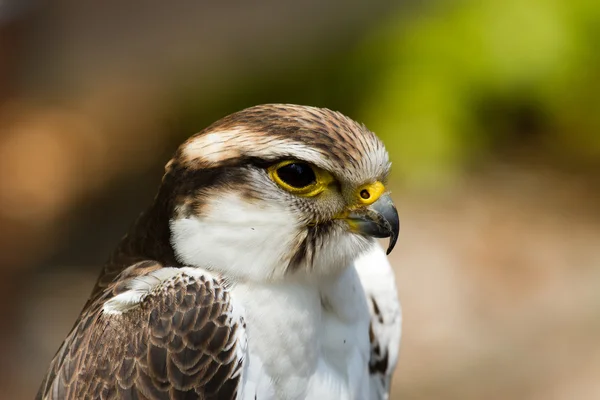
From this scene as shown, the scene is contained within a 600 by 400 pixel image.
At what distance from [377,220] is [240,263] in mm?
558

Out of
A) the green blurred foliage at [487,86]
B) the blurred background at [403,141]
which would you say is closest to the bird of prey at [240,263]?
the blurred background at [403,141]

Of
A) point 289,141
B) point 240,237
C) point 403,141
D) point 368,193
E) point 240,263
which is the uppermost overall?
point 289,141

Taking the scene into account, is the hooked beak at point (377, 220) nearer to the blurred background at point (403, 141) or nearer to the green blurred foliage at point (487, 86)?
the blurred background at point (403, 141)

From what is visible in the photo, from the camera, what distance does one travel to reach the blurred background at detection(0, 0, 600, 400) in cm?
721

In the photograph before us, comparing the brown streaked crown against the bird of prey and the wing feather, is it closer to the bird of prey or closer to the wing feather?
the bird of prey

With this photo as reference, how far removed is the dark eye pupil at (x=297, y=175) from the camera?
3.28 m

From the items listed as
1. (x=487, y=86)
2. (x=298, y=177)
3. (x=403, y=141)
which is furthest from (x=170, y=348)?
(x=487, y=86)

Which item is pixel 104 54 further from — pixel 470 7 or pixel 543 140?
pixel 543 140

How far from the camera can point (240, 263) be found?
3.33m

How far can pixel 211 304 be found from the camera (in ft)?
10.6

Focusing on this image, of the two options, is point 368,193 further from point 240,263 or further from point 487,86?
point 487,86

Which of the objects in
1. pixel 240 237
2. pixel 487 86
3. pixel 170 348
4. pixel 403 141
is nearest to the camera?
pixel 170 348

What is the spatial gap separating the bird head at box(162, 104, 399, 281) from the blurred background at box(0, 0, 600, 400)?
3.84 m

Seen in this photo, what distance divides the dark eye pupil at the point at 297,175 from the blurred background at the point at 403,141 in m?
4.00
